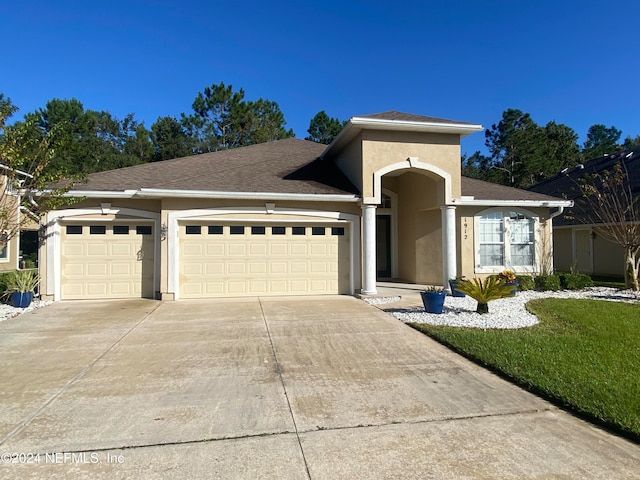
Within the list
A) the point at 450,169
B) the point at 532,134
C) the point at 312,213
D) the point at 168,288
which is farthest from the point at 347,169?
the point at 532,134

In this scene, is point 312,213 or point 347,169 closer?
point 312,213

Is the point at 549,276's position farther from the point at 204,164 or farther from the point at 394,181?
the point at 204,164

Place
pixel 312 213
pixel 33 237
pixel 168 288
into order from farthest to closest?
pixel 33 237
pixel 312 213
pixel 168 288

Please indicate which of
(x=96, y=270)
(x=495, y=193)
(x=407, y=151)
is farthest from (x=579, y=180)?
(x=96, y=270)

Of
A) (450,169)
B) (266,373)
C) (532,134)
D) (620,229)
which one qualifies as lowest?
(266,373)

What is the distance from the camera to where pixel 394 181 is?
15.6 m

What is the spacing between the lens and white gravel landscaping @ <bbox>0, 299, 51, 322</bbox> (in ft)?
29.2

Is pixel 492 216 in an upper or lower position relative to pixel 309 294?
upper

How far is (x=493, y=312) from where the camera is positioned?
9039 millimetres

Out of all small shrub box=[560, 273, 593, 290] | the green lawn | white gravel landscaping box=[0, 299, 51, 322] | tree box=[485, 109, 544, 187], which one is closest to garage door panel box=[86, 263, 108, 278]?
white gravel landscaping box=[0, 299, 51, 322]

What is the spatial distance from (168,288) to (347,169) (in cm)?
679

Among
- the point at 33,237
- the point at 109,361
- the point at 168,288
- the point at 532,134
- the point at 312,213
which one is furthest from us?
the point at 532,134

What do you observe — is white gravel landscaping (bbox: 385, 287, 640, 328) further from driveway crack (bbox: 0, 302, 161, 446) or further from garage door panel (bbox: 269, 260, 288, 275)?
driveway crack (bbox: 0, 302, 161, 446)

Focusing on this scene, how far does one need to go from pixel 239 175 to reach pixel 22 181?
224 inches
